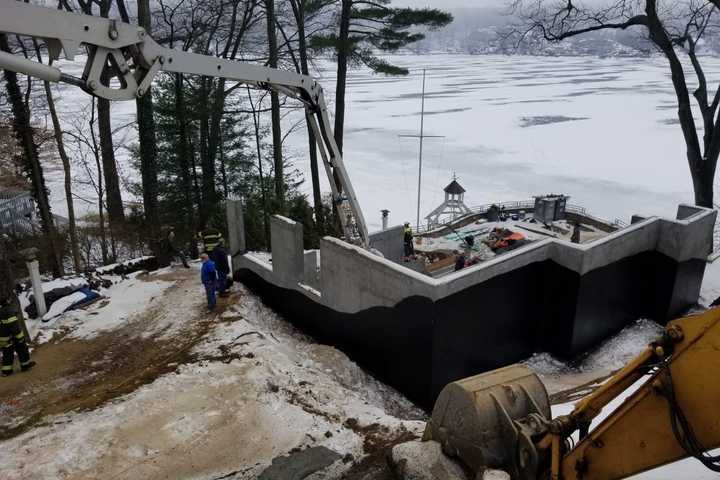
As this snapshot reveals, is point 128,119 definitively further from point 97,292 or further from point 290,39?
point 97,292

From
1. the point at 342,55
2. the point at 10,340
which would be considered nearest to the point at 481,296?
the point at 10,340

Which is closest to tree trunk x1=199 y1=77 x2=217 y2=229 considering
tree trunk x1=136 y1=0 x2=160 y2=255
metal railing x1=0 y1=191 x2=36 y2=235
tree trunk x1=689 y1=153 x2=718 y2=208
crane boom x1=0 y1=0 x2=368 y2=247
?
tree trunk x1=136 y1=0 x2=160 y2=255

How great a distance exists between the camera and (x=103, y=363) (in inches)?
364

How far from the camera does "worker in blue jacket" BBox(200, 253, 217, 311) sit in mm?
10391

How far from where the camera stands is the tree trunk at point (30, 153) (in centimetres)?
1438

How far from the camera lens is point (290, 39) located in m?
20.6

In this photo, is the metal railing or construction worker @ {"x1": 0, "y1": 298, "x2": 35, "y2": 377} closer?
construction worker @ {"x1": 0, "y1": 298, "x2": 35, "y2": 377}

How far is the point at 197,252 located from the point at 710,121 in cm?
1471

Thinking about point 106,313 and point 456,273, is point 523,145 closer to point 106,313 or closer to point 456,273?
point 456,273

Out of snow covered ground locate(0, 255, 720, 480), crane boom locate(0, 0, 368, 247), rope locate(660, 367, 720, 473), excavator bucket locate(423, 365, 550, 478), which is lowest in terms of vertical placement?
snow covered ground locate(0, 255, 720, 480)

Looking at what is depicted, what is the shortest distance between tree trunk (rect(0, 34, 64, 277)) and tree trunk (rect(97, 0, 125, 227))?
236 cm

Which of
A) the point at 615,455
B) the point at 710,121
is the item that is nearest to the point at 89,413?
the point at 615,455

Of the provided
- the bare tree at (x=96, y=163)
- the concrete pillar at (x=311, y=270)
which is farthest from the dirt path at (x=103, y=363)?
the bare tree at (x=96, y=163)

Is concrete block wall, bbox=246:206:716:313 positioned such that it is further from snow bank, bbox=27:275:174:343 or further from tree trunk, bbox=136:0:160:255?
tree trunk, bbox=136:0:160:255
